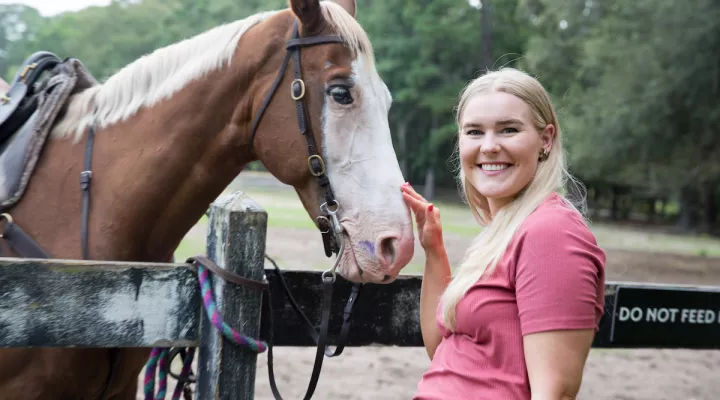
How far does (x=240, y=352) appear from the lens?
1647mm

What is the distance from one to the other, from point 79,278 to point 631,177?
1076 inches

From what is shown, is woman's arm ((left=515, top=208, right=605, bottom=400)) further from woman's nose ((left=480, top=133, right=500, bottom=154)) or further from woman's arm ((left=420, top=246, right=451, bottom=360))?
woman's arm ((left=420, top=246, right=451, bottom=360))

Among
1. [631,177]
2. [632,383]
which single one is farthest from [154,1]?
[632,383]

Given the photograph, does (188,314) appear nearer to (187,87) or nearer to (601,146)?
(187,87)

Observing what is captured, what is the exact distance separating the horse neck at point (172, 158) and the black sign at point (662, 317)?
1547mm

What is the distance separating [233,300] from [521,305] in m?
0.71

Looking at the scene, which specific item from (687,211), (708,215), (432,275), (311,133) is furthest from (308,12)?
(687,211)

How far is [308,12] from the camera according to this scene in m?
2.32

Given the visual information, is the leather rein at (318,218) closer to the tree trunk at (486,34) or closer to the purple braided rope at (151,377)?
the purple braided rope at (151,377)

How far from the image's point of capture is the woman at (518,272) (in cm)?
129

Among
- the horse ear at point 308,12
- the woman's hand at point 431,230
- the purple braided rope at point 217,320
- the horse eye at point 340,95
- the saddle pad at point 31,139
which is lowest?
the purple braided rope at point 217,320

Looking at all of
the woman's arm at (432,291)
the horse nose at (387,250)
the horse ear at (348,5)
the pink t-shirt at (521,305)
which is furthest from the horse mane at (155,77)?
the pink t-shirt at (521,305)

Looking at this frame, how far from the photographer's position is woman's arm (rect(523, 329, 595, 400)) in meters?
1.28

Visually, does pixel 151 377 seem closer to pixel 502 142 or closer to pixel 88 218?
pixel 88 218
